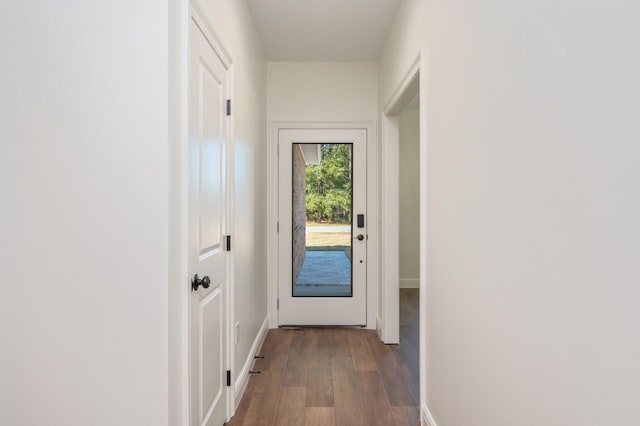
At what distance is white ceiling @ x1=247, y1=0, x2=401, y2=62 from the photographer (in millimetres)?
2900

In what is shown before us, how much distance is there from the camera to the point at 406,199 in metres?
5.89

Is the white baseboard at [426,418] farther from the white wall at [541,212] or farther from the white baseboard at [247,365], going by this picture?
the white baseboard at [247,365]

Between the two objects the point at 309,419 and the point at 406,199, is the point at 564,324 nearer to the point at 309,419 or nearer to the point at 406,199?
the point at 309,419

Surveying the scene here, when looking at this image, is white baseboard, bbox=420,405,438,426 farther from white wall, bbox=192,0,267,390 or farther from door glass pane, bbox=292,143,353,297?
door glass pane, bbox=292,143,353,297

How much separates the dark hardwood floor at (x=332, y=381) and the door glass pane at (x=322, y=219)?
20.4 inches

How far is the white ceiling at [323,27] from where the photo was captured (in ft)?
9.52

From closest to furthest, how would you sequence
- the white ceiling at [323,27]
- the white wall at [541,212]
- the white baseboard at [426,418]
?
1. the white wall at [541,212]
2. the white baseboard at [426,418]
3. the white ceiling at [323,27]

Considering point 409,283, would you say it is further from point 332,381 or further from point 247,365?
point 247,365

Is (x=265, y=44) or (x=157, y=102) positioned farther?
(x=265, y=44)

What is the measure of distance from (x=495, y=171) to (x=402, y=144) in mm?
4769

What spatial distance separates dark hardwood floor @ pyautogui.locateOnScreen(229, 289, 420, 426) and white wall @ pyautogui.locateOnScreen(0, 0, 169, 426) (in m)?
1.12

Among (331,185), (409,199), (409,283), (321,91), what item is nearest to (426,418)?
(331,185)

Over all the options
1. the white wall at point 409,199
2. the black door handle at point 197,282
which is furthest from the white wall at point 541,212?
the white wall at point 409,199

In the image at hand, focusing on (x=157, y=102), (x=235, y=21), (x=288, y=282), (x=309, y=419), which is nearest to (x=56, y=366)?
(x=157, y=102)
